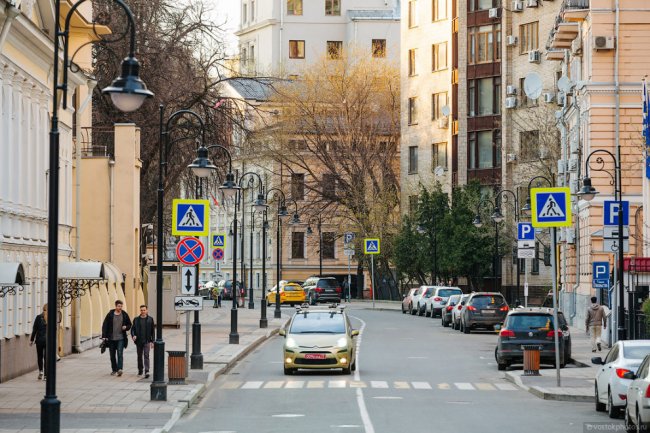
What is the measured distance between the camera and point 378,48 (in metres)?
115

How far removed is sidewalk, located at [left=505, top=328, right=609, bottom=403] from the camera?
2730cm

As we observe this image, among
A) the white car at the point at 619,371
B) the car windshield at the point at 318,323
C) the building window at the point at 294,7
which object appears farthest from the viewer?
the building window at the point at 294,7

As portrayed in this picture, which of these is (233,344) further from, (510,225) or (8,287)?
(510,225)

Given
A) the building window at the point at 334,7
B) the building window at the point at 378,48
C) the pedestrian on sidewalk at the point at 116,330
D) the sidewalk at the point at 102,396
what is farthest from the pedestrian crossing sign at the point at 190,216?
the building window at the point at 334,7

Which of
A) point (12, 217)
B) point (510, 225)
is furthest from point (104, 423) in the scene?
point (510, 225)

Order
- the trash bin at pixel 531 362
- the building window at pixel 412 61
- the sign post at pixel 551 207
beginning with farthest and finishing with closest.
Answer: the building window at pixel 412 61
the trash bin at pixel 531 362
the sign post at pixel 551 207

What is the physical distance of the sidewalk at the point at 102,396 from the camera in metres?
21.8

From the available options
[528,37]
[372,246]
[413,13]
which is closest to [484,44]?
[528,37]

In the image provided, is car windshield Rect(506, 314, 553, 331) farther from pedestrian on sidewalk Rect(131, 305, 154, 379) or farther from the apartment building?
the apartment building

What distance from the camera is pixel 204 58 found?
176ft

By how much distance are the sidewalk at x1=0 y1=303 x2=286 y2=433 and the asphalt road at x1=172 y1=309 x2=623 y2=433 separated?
45cm

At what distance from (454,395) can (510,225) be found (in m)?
54.3

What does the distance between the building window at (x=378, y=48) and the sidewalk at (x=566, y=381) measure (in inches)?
2760

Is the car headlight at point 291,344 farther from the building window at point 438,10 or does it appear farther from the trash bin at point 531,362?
the building window at point 438,10
